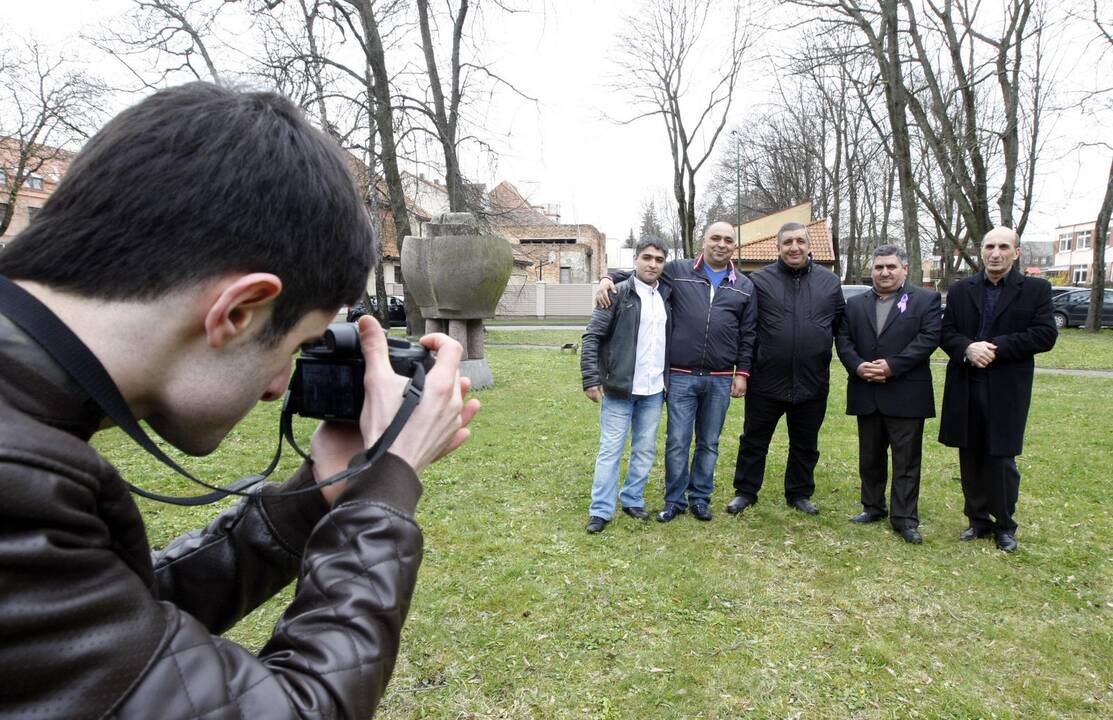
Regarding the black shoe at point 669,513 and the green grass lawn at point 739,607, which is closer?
the green grass lawn at point 739,607

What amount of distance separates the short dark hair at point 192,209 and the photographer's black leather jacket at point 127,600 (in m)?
0.12

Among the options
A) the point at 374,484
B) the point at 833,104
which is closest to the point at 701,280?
the point at 374,484

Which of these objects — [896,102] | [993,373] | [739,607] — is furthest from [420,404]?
[896,102]

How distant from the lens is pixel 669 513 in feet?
15.8

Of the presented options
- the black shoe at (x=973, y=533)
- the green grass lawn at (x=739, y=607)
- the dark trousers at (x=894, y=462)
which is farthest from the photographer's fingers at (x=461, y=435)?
the black shoe at (x=973, y=533)

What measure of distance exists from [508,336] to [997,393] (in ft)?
54.5

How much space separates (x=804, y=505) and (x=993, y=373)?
1.52 metres

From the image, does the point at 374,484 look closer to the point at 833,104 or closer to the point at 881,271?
the point at 881,271

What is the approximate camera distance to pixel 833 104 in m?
28.3

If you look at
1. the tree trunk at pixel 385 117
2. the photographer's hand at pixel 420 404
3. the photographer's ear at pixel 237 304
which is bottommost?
the photographer's hand at pixel 420 404

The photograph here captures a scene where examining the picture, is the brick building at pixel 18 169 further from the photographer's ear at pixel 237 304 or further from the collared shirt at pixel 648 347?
the photographer's ear at pixel 237 304

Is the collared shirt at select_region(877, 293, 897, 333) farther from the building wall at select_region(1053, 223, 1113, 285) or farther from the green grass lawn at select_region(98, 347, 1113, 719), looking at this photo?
the building wall at select_region(1053, 223, 1113, 285)

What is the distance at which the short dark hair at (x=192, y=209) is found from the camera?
Result: 0.77 m

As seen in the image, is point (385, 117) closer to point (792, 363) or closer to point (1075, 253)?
point (792, 363)
